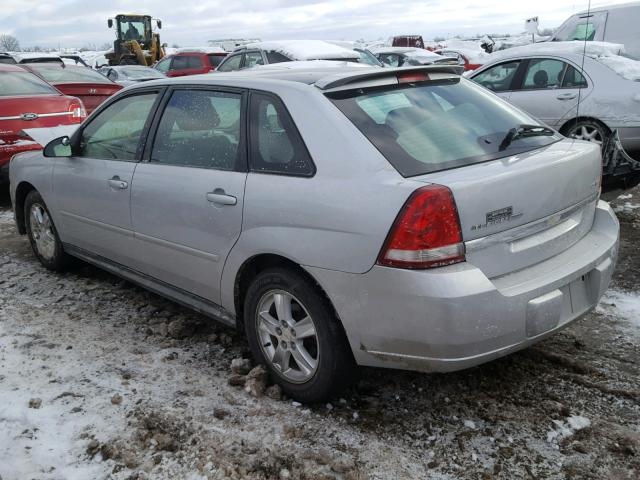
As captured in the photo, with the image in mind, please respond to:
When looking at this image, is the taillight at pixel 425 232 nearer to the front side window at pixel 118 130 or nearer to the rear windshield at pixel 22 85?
the front side window at pixel 118 130

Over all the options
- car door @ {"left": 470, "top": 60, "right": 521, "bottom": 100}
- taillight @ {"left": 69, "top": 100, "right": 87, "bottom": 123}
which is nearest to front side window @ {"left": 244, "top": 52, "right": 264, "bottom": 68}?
taillight @ {"left": 69, "top": 100, "right": 87, "bottom": 123}

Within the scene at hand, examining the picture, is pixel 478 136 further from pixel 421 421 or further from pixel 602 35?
pixel 602 35

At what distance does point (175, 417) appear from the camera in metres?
3.04

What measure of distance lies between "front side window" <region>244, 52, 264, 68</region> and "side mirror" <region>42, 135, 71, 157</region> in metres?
8.37

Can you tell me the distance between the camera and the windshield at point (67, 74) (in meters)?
11.0

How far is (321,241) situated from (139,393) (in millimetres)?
1305

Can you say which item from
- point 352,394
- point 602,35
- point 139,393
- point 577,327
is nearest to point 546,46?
point 602,35

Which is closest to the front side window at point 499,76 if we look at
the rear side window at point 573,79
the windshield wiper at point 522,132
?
the rear side window at point 573,79

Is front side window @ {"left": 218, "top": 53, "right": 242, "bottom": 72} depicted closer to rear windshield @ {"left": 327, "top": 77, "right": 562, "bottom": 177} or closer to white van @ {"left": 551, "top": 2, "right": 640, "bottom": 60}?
white van @ {"left": 551, "top": 2, "right": 640, "bottom": 60}

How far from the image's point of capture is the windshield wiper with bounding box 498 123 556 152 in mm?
3100

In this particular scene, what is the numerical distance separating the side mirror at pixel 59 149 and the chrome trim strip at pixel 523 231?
3122 millimetres

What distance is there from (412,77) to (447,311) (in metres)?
1.40

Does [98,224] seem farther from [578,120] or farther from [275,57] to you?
[275,57]

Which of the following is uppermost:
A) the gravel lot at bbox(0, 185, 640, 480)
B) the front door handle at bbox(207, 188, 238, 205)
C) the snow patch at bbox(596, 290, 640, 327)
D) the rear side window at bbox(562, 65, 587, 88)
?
the rear side window at bbox(562, 65, 587, 88)
